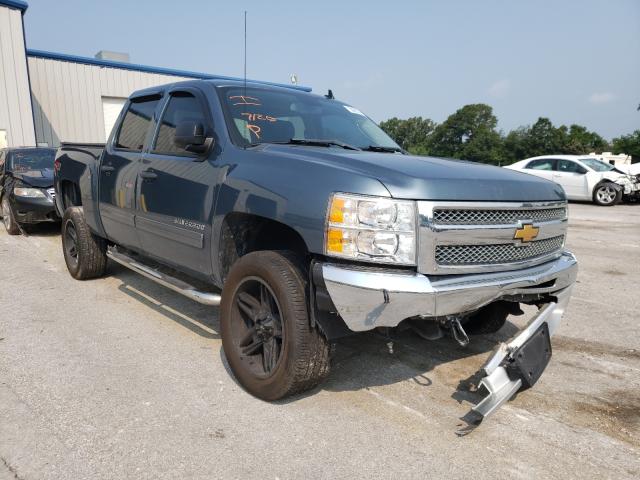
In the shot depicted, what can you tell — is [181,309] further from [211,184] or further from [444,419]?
[444,419]

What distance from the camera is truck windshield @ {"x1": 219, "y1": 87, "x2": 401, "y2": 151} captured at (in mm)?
3408

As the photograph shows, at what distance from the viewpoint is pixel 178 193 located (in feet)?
11.6

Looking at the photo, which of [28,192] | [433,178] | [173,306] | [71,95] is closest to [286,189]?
[433,178]

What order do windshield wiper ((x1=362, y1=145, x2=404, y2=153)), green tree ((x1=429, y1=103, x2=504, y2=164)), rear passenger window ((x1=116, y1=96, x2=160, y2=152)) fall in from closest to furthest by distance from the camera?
windshield wiper ((x1=362, y1=145, x2=404, y2=153)) < rear passenger window ((x1=116, y1=96, x2=160, y2=152)) < green tree ((x1=429, y1=103, x2=504, y2=164))

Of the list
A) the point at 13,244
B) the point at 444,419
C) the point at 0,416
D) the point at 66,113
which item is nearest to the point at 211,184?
the point at 0,416

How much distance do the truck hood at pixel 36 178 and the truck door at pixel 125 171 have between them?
4.41 m

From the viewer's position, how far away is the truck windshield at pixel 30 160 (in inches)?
349

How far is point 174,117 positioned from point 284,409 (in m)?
2.48

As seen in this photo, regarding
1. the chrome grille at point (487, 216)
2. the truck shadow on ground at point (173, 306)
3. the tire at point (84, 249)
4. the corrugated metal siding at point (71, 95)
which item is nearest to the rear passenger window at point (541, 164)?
the truck shadow on ground at point (173, 306)

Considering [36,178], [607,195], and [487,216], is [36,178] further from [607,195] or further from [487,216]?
[607,195]

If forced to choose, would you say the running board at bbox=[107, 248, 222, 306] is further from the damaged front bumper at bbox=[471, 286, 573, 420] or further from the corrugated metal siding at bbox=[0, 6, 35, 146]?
the corrugated metal siding at bbox=[0, 6, 35, 146]

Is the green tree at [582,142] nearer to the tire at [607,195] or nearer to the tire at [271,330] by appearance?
the tire at [607,195]

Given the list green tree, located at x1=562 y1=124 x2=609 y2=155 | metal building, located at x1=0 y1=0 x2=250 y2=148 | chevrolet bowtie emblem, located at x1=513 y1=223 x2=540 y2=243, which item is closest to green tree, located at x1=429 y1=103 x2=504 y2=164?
green tree, located at x1=562 y1=124 x2=609 y2=155

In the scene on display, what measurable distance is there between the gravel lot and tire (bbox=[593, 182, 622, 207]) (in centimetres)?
1200
